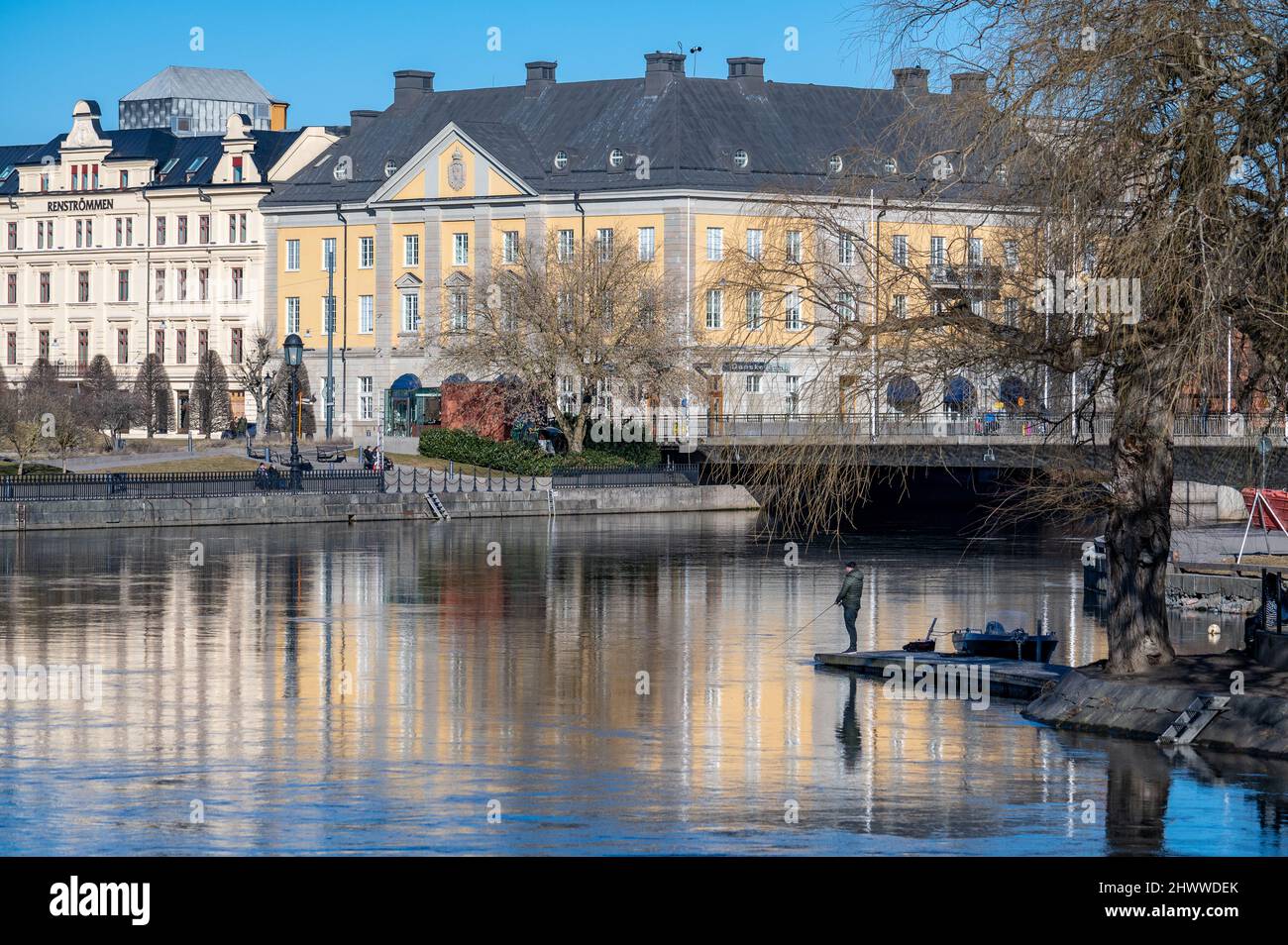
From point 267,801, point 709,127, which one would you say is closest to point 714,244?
point 709,127

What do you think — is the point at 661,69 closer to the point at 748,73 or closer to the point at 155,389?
the point at 748,73

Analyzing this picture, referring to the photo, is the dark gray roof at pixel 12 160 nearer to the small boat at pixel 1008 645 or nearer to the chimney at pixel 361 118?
the chimney at pixel 361 118

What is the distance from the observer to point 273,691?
105 feet

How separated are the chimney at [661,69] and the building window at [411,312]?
1516 centimetres

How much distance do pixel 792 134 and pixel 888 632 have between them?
6324 cm

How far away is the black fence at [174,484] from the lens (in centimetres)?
6794

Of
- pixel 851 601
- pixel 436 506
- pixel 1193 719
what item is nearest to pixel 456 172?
pixel 436 506

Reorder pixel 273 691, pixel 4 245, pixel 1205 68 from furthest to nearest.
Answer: pixel 4 245 → pixel 273 691 → pixel 1205 68

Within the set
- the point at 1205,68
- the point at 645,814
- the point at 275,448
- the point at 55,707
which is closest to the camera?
the point at 645,814

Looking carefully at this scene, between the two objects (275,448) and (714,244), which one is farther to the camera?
(714,244)

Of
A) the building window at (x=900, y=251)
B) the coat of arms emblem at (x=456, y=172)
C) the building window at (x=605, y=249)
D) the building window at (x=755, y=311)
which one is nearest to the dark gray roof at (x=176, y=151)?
the coat of arms emblem at (x=456, y=172)

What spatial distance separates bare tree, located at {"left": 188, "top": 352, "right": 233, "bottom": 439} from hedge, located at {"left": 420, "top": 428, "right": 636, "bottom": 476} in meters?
22.4
